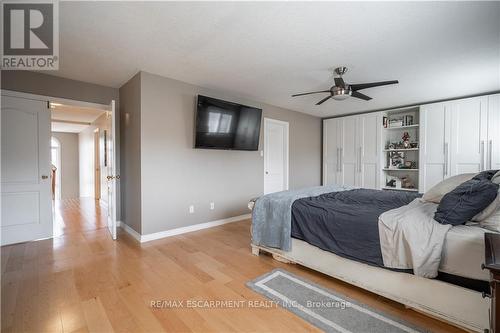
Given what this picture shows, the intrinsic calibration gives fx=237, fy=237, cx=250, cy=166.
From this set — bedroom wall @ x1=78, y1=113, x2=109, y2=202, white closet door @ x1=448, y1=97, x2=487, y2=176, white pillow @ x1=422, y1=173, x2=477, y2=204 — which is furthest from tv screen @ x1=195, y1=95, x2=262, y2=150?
bedroom wall @ x1=78, y1=113, x2=109, y2=202

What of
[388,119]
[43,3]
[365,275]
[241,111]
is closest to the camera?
[43,3]

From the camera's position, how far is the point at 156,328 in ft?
5.36

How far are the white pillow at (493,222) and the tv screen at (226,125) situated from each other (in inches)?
130

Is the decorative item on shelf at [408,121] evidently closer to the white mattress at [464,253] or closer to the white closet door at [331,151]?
the white closet door at [331,151]

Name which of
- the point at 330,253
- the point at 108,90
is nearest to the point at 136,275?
the point at 330,253

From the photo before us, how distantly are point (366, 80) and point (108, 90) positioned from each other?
13.4ft

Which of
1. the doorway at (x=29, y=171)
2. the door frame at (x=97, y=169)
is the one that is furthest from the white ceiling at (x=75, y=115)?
the doorway at (x=29, y=171)

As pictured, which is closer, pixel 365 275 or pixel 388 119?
pixel 365 275

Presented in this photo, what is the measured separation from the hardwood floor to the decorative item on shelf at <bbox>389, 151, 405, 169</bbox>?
12.2 feet

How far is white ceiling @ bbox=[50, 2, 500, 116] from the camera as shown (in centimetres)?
191

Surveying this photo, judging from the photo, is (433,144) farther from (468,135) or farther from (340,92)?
(340,92)

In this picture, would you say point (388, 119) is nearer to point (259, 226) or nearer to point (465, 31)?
point (465, 31)

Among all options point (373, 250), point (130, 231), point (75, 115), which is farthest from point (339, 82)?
point (75, 115)

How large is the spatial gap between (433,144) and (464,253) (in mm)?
3751
